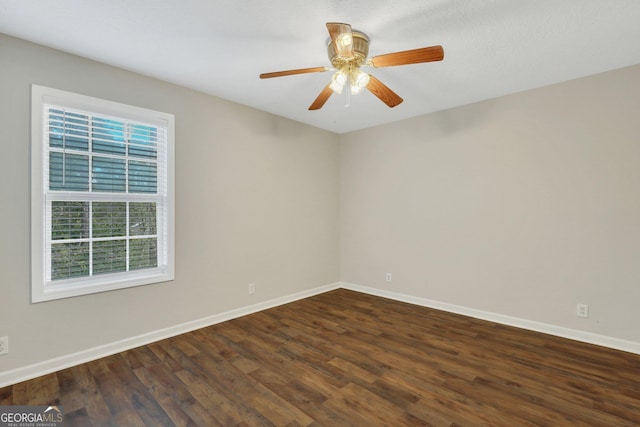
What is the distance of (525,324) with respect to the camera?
10.6 feet

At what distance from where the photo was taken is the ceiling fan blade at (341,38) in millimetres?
1713

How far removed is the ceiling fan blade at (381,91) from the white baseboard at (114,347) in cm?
283

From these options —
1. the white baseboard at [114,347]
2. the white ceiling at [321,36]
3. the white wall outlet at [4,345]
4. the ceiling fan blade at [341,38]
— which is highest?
the white ceiling at [321,36]

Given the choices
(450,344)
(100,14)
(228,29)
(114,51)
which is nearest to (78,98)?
(114,51)

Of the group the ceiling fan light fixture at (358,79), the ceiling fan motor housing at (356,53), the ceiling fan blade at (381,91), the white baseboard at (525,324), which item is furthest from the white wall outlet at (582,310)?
the ceiling fan motor housing at (356,53)

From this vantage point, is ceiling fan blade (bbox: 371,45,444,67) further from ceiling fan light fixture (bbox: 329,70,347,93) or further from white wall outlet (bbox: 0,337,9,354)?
white wall outlet (bbox: 0,337,9,354)

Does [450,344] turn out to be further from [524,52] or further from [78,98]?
[78,98]

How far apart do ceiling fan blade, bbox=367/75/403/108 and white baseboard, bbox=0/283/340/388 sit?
2830 mm

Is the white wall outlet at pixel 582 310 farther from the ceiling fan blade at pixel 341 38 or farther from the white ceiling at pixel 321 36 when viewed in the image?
the ceiling fan blade at pixel 341 38

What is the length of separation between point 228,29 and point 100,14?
0.82 metres

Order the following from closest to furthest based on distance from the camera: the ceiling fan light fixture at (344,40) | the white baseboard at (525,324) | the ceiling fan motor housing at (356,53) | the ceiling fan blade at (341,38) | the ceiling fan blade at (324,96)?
the ceiling fan blade at (341,38) < the ceiling fan light fixture at (344,40) < the ceiling fan motor housing at (356,53) < the ceiling fan blade at (324,96) < the white baseboard at (525,324)

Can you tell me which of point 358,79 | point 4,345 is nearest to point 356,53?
point 358,79

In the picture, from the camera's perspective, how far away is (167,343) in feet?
9.39
